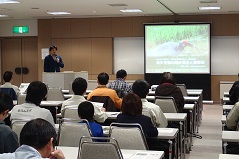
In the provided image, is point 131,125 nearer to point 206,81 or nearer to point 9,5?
point 9,5

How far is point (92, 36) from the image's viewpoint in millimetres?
14539

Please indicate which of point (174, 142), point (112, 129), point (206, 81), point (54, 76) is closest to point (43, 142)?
point (112, 129)

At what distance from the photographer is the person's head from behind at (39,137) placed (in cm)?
210

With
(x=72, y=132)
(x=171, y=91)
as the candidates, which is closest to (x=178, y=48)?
(x=171, y=91)

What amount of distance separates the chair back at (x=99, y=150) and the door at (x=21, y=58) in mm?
12913

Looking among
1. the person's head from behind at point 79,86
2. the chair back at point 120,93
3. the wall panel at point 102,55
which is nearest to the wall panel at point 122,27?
the wall panel at point 102,55

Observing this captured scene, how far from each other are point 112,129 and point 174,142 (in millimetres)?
1129

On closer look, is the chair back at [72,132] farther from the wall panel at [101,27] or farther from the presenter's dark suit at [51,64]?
the wall panel at [101,27]

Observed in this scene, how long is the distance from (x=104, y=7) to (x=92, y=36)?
266 cm

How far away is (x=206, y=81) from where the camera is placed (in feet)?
43.6

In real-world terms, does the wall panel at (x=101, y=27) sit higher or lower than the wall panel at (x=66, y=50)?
higher

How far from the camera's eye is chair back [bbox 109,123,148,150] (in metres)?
3.83

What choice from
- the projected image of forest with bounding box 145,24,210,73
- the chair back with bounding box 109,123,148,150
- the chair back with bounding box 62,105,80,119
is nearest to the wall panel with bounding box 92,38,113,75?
the projected image of forest with bounding box 145,24,210,73

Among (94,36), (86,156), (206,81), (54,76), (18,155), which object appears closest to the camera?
(18,155)
